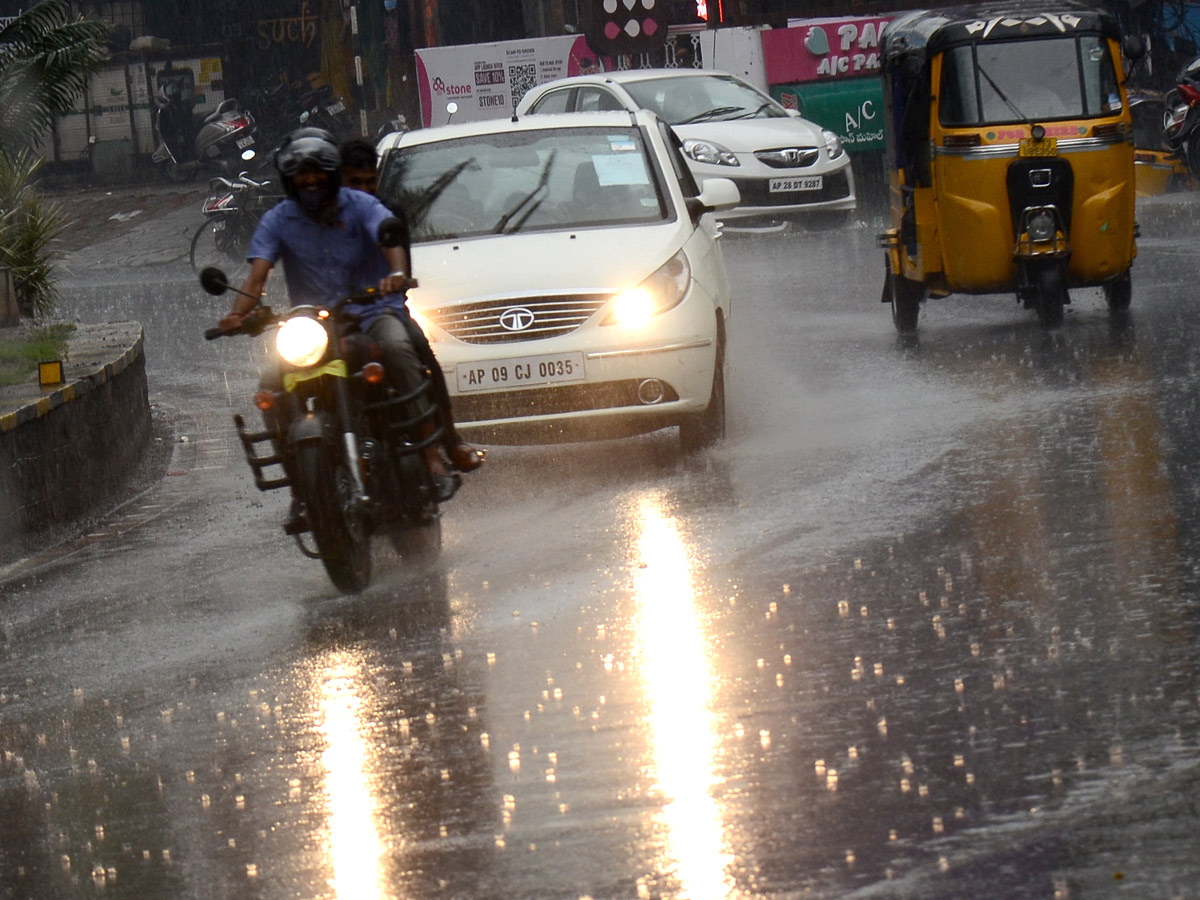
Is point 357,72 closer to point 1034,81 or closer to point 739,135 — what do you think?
point 739,135

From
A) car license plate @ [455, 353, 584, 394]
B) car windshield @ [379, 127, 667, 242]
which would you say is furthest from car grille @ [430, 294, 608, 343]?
car windshield @ [379, 127, 667, 242]

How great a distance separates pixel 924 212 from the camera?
13.3m

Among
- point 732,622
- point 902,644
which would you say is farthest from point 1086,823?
point 732,622

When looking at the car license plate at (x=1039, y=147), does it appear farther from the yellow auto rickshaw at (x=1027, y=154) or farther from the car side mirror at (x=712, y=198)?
the car side mirror at (x=712, y=198)

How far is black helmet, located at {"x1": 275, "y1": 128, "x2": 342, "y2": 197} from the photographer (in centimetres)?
736

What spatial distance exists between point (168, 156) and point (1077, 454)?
1207 inches

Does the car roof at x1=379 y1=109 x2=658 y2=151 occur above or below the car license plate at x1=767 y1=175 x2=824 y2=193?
above

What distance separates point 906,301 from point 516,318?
4.95 meters

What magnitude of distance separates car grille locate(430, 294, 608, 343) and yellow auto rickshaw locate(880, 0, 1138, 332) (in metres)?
4.26

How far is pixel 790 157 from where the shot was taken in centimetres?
2102

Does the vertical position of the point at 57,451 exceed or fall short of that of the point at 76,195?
it exceeds it

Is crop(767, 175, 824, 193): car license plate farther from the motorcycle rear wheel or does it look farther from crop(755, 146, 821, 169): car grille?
the motorcycle rear wheel

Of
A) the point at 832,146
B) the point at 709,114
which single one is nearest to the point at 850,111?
the point at 709,114

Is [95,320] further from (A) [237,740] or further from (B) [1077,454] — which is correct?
(A) [237,740]
